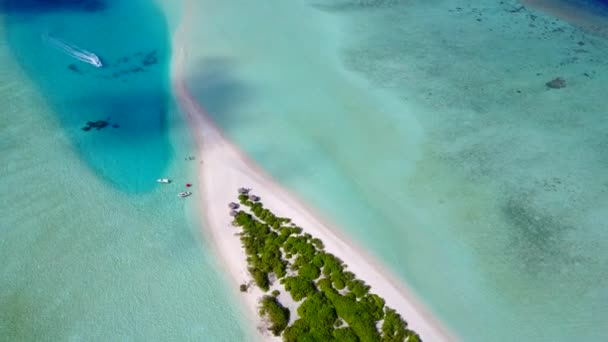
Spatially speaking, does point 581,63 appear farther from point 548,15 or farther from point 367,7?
point 367,7

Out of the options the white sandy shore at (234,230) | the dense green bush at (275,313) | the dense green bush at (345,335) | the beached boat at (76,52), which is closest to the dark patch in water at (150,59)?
the beached boat at (76,52)

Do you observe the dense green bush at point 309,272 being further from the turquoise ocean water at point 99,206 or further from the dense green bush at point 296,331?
the turquoise ocean water at point 99,206

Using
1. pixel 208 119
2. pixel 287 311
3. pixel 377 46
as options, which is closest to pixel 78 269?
pixel 287 311

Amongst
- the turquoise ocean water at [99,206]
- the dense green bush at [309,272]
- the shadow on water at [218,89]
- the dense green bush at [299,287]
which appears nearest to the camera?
the turquoise ocean water at [99,206]

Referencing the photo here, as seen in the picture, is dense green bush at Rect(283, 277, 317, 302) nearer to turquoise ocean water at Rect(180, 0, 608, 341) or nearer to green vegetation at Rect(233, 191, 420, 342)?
green vegetation at Rect(233, 191, 420, 342)

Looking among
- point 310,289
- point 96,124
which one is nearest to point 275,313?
point 310,289

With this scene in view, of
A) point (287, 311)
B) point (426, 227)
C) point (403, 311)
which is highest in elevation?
point (426, 227)
